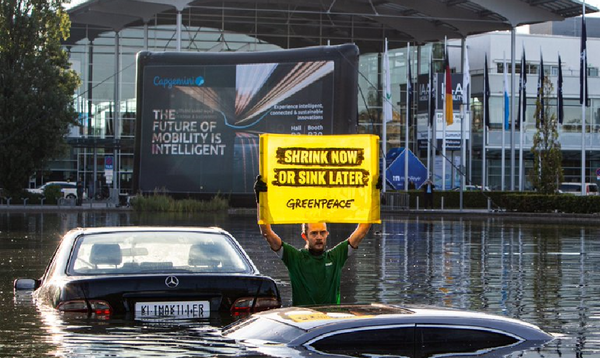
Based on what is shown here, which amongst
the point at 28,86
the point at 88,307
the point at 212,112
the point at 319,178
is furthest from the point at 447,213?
the point at 88,307

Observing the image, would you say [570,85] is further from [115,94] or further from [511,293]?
[511,293]

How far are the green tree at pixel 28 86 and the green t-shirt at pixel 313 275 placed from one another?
175 feet

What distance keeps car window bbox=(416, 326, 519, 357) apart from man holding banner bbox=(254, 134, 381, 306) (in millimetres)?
2679

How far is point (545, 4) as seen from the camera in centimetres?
6612

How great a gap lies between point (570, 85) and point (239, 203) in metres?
39.8

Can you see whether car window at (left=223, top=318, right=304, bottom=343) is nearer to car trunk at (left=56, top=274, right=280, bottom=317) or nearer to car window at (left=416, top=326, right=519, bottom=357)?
car window at (left=416, top=326, right=519, bottom=357)

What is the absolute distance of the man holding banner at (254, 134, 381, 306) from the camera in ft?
31.0

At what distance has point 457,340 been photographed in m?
6.70

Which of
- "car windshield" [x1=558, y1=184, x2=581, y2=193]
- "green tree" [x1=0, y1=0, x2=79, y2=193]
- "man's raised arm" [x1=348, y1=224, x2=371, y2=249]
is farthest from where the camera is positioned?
"car windshield" [x1=558, y1=184, x2=581, y2=193]

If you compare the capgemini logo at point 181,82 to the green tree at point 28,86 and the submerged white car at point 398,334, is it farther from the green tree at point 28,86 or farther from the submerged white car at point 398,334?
the submerged white car at point 398,334

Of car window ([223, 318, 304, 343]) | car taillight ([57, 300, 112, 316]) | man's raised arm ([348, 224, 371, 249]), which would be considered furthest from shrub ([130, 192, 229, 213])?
A: car window ([223, 318, 304, 343])

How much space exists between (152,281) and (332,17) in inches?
2755

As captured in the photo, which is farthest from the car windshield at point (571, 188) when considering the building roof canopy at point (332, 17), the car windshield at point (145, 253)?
the car windshield at point (145, 253)

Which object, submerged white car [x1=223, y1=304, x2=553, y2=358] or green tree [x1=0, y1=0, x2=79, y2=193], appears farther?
green tree [x1=0, y1=0, x2=79, y2=193]
